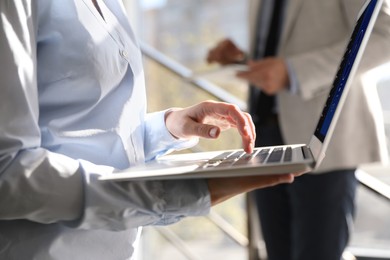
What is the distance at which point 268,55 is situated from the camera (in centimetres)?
172

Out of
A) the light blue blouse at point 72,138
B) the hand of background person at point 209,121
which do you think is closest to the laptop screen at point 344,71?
the hand of background person at point 209,121

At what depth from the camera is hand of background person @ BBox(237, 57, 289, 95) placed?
5.03 feet

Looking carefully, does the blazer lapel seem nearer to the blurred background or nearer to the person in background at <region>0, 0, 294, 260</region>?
the person in background at <region>0, 0, 294, 260</region>

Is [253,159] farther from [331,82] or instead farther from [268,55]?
[268,55]

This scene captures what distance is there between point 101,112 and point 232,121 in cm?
21

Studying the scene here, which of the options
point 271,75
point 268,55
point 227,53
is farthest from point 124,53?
point 227,53

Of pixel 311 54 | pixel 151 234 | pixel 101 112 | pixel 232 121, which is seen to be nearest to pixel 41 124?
pixel 101 112

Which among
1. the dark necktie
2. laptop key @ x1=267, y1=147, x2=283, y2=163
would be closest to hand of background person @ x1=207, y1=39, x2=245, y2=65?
the dark necktie

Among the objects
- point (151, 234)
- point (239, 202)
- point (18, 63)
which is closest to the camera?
point (18, 63)

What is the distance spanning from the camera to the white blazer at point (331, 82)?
1.46m

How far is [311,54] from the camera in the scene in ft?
5.01

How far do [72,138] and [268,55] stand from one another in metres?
1.04

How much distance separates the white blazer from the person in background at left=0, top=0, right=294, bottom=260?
0.67 metres

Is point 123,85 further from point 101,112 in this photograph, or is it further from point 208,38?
point 208,38
